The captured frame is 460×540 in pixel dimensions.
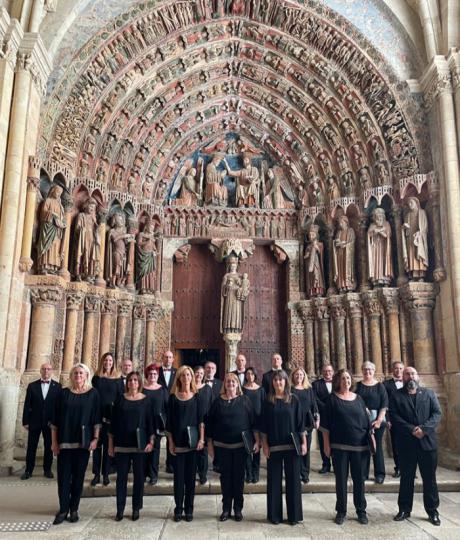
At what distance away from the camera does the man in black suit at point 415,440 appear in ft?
15.1

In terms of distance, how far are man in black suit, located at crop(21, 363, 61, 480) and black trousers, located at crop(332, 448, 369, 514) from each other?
370 centimetres

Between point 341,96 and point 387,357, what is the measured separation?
528 cm

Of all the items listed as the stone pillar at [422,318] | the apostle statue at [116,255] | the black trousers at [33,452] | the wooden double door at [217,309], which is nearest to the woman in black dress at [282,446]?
the black trousers at [33,452]

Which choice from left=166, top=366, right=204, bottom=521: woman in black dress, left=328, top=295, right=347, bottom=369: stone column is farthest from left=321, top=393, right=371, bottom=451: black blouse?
left=328, top=295, right=347, bottom=369: stone column

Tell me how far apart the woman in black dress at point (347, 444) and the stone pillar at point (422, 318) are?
454 cm

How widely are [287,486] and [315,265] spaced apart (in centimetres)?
652

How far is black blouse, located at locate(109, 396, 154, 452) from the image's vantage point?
4.58 meters

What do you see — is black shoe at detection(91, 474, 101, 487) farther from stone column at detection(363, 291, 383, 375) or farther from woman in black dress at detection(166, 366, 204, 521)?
stone column at detection(363, 291, 383, 375)

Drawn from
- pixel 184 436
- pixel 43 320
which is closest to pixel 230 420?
pixel 184 436

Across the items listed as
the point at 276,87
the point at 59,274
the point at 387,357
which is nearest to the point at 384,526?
the point at 387,357

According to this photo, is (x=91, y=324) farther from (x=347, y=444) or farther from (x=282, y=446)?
(x=347, y=444)

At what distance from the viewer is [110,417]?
Answer: 4.79 metres

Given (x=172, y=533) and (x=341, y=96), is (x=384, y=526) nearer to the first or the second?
(x=172, y=533)

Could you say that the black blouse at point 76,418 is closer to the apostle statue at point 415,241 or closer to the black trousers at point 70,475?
the black trousers at point 70,475
